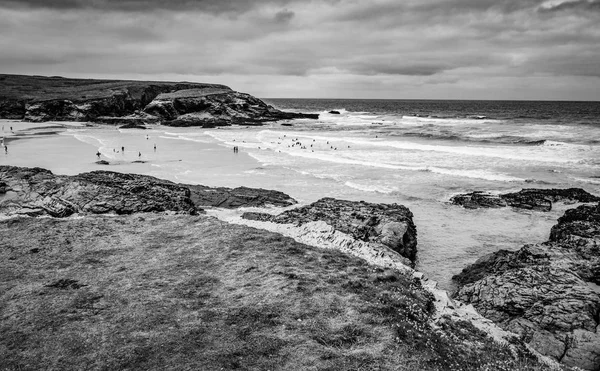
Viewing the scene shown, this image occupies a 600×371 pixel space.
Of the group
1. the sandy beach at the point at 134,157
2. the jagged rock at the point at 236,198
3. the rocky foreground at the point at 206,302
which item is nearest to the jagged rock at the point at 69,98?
the sandy beach at the point at 134,157

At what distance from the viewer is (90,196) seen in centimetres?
1541

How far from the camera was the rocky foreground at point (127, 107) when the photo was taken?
81.1 metres

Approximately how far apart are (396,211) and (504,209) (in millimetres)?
8455

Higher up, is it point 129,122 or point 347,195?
point 129,122

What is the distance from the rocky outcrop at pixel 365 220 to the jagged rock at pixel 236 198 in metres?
2.95

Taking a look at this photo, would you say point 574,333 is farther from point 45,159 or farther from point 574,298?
point 45,159

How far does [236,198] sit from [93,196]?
647 cm

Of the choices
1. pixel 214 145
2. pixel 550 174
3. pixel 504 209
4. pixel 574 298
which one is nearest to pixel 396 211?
pixel 574 298

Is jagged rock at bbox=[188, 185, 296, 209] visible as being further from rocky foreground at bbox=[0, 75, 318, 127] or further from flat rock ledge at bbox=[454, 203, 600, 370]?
rocky foreground at bbox=[0, 75, 318, 127]

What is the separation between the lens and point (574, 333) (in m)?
8.66

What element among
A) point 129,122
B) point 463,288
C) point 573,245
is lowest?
point 463,288

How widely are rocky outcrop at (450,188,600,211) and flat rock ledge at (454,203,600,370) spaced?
7787 mm

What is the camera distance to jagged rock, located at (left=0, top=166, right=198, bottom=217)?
580 inches

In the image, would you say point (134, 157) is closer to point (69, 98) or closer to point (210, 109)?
point (210, 109)
